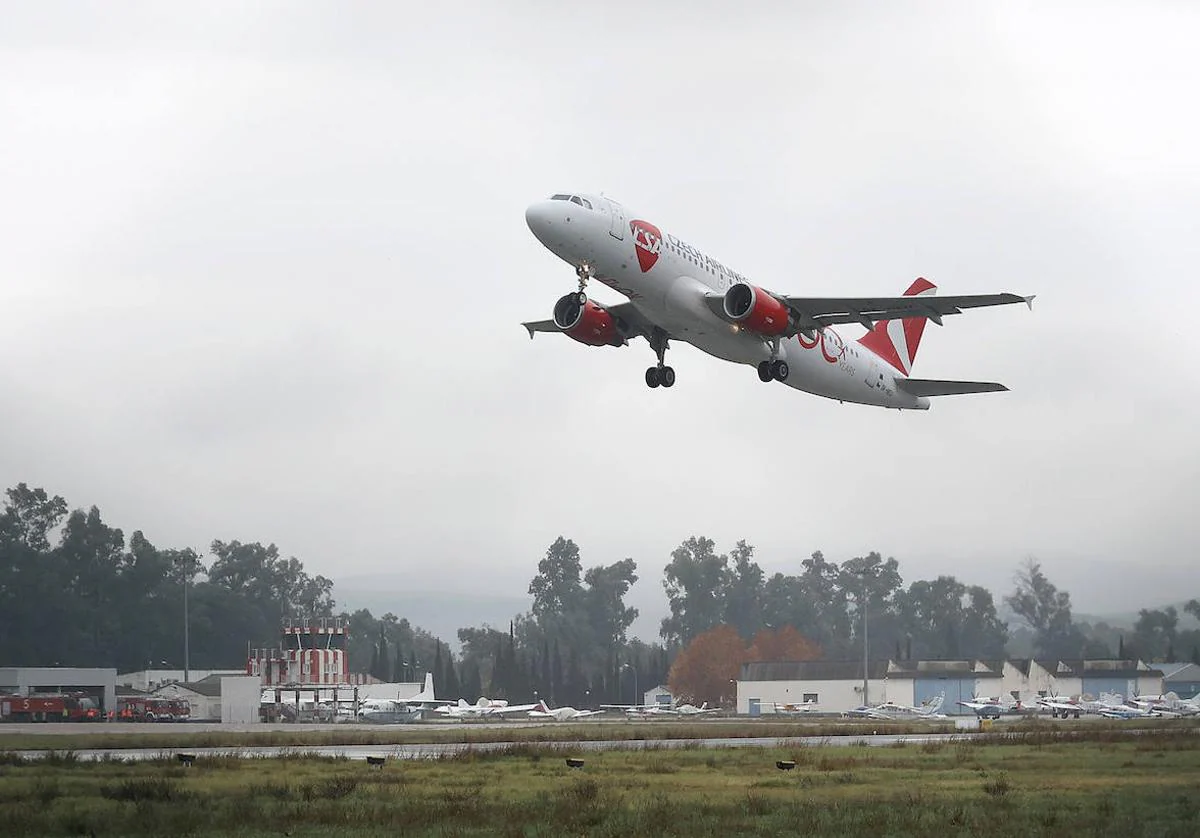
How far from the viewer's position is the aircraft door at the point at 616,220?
164ft


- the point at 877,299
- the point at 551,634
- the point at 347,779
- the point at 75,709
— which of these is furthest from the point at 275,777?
the point at 551,634

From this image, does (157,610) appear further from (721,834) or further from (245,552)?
(721,834)

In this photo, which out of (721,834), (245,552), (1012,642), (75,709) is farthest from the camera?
(245,552)

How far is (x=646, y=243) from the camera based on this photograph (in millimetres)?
51281

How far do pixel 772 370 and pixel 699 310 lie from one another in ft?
18.4

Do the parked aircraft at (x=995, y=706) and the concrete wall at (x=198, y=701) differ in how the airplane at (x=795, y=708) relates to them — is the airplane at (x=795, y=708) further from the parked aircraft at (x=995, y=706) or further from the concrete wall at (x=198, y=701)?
the concrete wall at (x=198, y=701)

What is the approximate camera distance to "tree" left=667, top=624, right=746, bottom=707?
531 feet

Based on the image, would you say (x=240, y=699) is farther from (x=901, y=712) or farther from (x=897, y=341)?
(x=897, y=341)

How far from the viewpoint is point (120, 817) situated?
3103 centimetres

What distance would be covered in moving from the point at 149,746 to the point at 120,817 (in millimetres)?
33549

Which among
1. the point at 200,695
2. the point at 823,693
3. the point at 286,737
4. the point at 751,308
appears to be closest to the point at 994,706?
the point at 823,693

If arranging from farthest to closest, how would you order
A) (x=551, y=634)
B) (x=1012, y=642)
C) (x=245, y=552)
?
(x=551, y=634)
(x=245, y=552)
(x=1012, y=642)

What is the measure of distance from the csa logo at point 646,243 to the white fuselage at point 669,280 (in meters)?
0.03

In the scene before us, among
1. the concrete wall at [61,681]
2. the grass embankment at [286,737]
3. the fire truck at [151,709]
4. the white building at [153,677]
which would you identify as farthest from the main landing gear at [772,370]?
the white building at [153,677]
